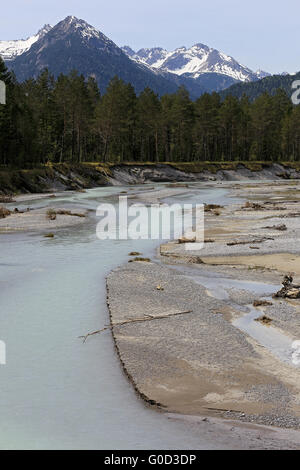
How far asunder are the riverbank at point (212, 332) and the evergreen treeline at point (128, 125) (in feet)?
155

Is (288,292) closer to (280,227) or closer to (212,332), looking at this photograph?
(212,332)

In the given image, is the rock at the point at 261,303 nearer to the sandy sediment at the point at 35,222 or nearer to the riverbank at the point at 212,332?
the riverbank at the point at 212,332

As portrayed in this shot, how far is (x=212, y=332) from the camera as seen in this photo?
11.4m

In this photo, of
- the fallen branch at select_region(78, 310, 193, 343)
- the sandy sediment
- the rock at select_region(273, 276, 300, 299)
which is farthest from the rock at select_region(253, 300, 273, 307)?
the sandy sediment

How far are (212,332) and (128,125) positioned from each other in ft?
276

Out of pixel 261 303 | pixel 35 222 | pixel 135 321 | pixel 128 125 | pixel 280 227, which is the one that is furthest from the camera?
pixel 128 125

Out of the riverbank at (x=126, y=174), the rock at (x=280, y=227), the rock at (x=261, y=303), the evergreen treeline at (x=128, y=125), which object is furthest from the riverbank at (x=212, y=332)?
the evergreen treeline at (x=128, y=125)

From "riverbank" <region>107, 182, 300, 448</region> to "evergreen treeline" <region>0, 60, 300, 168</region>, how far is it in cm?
4721

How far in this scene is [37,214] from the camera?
119ft

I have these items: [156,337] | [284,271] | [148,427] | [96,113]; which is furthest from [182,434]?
[96,113]

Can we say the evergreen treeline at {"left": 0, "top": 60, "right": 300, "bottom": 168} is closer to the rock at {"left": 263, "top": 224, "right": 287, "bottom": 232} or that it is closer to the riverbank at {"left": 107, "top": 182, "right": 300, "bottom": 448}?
the rock at {"left": 263, "top": 224, "right": 287, "bottom": 232}

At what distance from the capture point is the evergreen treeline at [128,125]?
6744 centimetres

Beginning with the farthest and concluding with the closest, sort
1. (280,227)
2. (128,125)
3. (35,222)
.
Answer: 1. (128,125)
2. (35,222)
3. (280,227)

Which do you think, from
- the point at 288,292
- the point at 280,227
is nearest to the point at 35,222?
the point at 280,227
